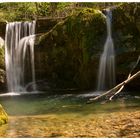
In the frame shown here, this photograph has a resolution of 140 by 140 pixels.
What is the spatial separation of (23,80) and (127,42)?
10.8 ft

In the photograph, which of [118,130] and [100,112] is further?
[100,112]

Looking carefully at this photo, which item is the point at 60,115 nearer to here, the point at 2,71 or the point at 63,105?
the point at 63,105

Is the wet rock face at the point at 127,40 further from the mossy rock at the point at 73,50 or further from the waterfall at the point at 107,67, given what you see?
the mossy rock at the point at 73,50

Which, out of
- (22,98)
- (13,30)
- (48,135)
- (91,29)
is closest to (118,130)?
(48,135)

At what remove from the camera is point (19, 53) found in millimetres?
11492

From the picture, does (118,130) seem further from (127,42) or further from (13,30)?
(13,30)

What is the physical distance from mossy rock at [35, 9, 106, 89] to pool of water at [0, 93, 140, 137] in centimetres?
151

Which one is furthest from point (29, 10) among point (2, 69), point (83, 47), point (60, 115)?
point (60, 115)

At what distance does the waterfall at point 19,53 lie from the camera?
11328 mm

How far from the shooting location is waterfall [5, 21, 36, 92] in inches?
446

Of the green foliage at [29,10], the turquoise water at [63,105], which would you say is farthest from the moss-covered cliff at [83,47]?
the green foliage at [29,10]

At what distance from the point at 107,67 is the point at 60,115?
3846 millimetres

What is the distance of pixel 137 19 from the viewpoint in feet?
31.8

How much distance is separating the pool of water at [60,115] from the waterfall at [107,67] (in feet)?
4.38
